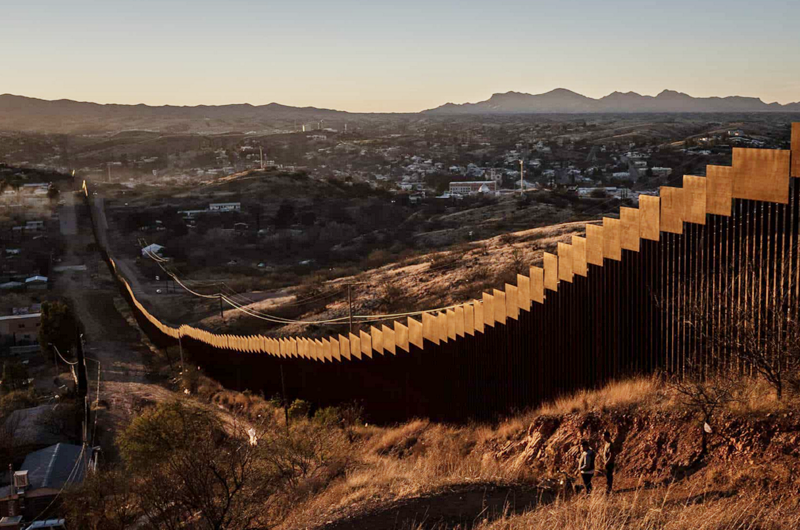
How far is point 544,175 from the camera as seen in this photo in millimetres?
101938

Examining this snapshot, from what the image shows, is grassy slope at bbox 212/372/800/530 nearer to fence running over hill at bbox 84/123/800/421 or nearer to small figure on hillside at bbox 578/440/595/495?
small figure on hillside at bbox 578/440/595/495

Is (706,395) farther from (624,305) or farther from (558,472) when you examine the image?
(624,305)

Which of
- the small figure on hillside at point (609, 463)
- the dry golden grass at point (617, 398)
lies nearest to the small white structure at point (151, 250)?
the dry golden grass at point (617, 398)

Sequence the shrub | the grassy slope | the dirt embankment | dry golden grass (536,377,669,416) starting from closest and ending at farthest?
the grassy slope
the dirt embankment
dry golden grass (536,377,669,416)
the shrub

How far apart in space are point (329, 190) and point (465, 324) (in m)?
67.6

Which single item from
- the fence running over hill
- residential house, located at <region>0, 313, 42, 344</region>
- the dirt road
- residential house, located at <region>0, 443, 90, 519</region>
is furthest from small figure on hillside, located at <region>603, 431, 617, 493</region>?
residential house, located at <region>0, 313, 42, 344</region>

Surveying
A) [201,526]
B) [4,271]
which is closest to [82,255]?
[4,271]

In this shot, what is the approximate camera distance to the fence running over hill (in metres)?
8.52

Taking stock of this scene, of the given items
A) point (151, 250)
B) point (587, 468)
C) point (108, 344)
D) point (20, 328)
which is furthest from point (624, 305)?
point (151, 250)

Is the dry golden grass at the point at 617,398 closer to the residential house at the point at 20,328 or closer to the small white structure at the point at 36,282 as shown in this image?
the residential house at the point at 20,328

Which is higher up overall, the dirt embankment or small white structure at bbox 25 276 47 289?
the dirt embankment

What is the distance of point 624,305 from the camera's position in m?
10.3

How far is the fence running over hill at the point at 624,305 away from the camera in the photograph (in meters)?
8.52

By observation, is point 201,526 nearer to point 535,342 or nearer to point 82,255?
point 535,342
